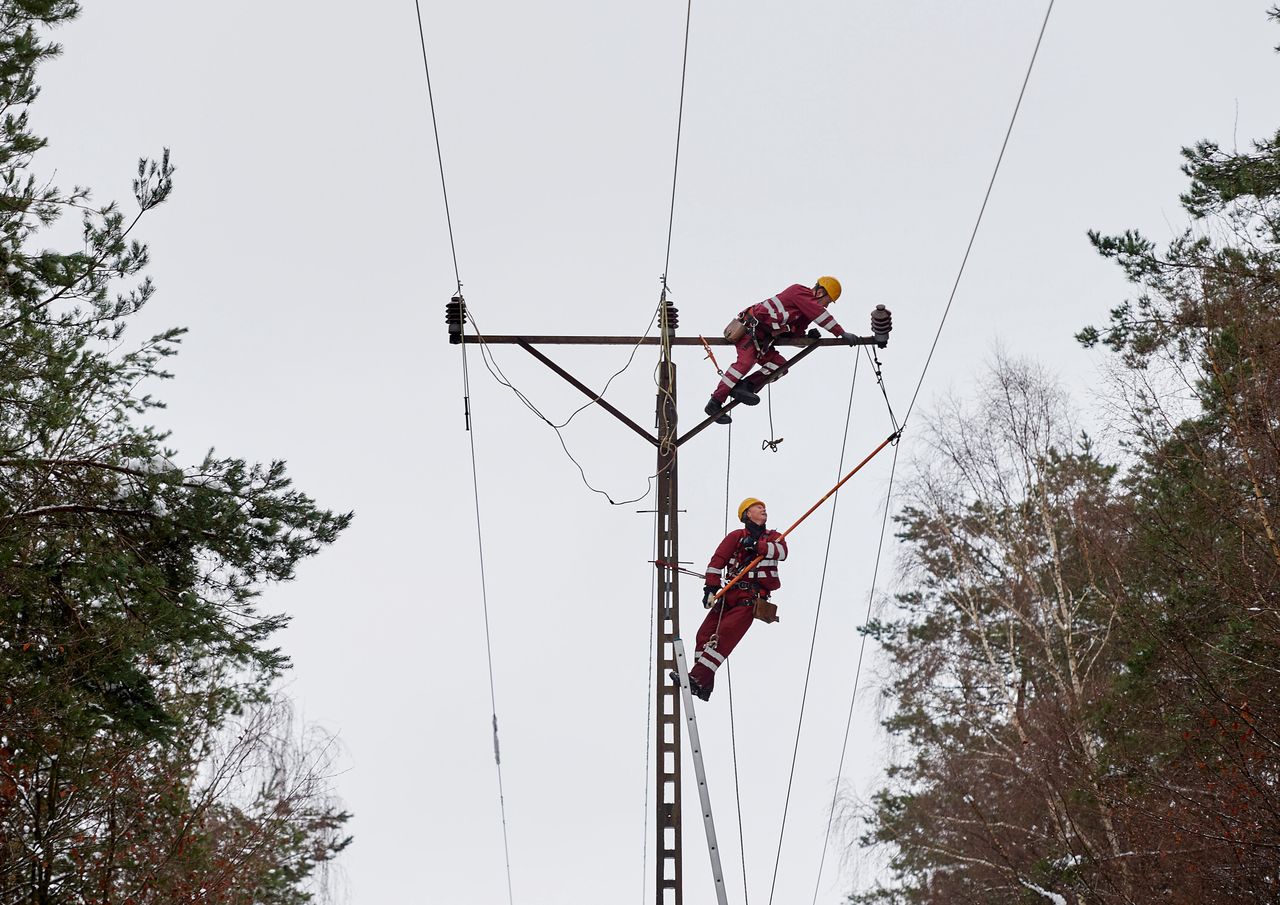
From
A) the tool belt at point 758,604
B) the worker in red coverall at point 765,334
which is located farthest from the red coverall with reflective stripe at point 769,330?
the tool belt at point 758,604

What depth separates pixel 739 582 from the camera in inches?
418

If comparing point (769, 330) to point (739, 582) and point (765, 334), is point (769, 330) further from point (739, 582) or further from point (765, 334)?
point (739, 582)

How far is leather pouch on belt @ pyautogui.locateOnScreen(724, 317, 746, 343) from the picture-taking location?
10.8m

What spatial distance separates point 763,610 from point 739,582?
255mm

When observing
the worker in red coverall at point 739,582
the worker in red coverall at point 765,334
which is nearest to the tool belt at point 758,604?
the worker in red coverall at point 739,582

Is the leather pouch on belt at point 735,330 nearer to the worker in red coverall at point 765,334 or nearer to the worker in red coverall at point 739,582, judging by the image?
the worker in red coverall at point 765,334

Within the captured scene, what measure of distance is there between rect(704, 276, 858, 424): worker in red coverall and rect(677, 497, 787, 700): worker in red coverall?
2.78 feet

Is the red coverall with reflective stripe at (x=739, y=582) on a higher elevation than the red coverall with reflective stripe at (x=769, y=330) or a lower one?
lower

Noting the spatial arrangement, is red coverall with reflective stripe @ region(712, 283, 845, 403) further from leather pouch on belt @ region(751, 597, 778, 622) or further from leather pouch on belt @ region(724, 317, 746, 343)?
leather pouch on belt @ region(751, 597, 778, 622)

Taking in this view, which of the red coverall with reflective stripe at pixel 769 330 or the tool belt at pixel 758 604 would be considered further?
the red coverall with reflective stripe at pixel 769 330

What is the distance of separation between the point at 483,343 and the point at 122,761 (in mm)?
4953

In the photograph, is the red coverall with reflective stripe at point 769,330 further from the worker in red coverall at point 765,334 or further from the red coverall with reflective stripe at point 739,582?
the red coverall with reflective stripe at point 739,582

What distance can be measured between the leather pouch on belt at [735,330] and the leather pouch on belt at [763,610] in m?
1.86

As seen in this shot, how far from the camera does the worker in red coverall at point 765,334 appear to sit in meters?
10.8
